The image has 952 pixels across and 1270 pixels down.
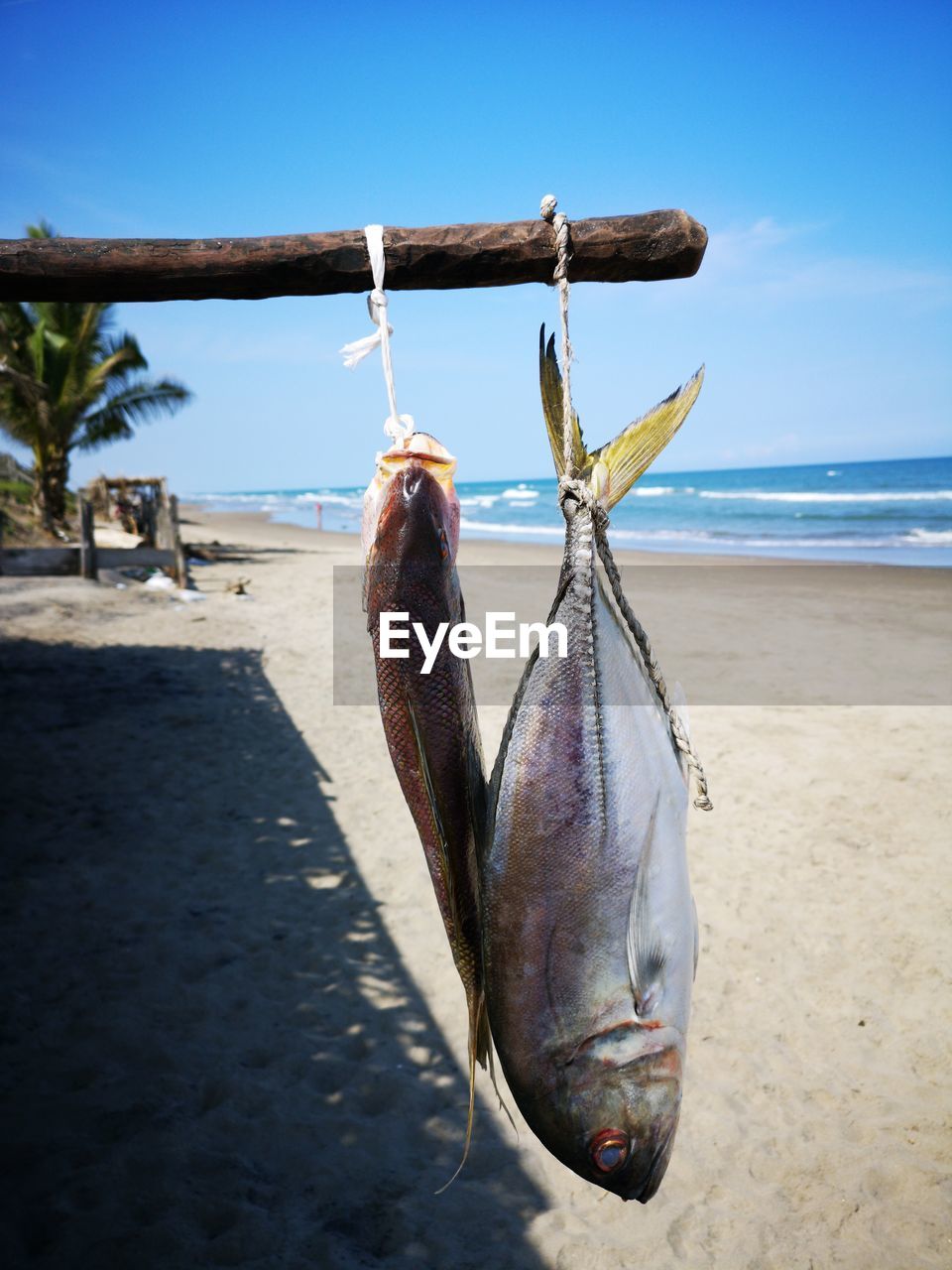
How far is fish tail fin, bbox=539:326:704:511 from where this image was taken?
5.13 ft

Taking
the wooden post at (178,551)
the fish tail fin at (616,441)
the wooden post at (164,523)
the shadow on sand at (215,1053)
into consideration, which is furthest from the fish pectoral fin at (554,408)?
the wooden post at (164,523)

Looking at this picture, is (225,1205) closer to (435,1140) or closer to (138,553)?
(435,1140)

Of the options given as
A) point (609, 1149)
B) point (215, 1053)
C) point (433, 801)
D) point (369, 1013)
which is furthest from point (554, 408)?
point (369, 1013)

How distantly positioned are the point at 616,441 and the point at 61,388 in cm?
2190

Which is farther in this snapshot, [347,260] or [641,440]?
[347,260]

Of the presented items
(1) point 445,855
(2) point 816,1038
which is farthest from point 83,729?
(1) point 445,855

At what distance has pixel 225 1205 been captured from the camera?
Result: 321cm

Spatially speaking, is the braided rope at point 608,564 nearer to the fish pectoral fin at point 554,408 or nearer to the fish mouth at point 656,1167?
the fish pectoral fin at point 554,408

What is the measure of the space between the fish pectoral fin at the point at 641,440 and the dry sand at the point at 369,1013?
120 inches

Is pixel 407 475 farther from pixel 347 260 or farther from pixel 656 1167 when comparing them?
pixel 656 1167

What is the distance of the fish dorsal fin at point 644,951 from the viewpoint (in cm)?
135

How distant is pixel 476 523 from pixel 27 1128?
140 feet

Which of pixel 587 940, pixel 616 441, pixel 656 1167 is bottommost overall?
pixel 656 1167

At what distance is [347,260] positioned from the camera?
1.75 metres
